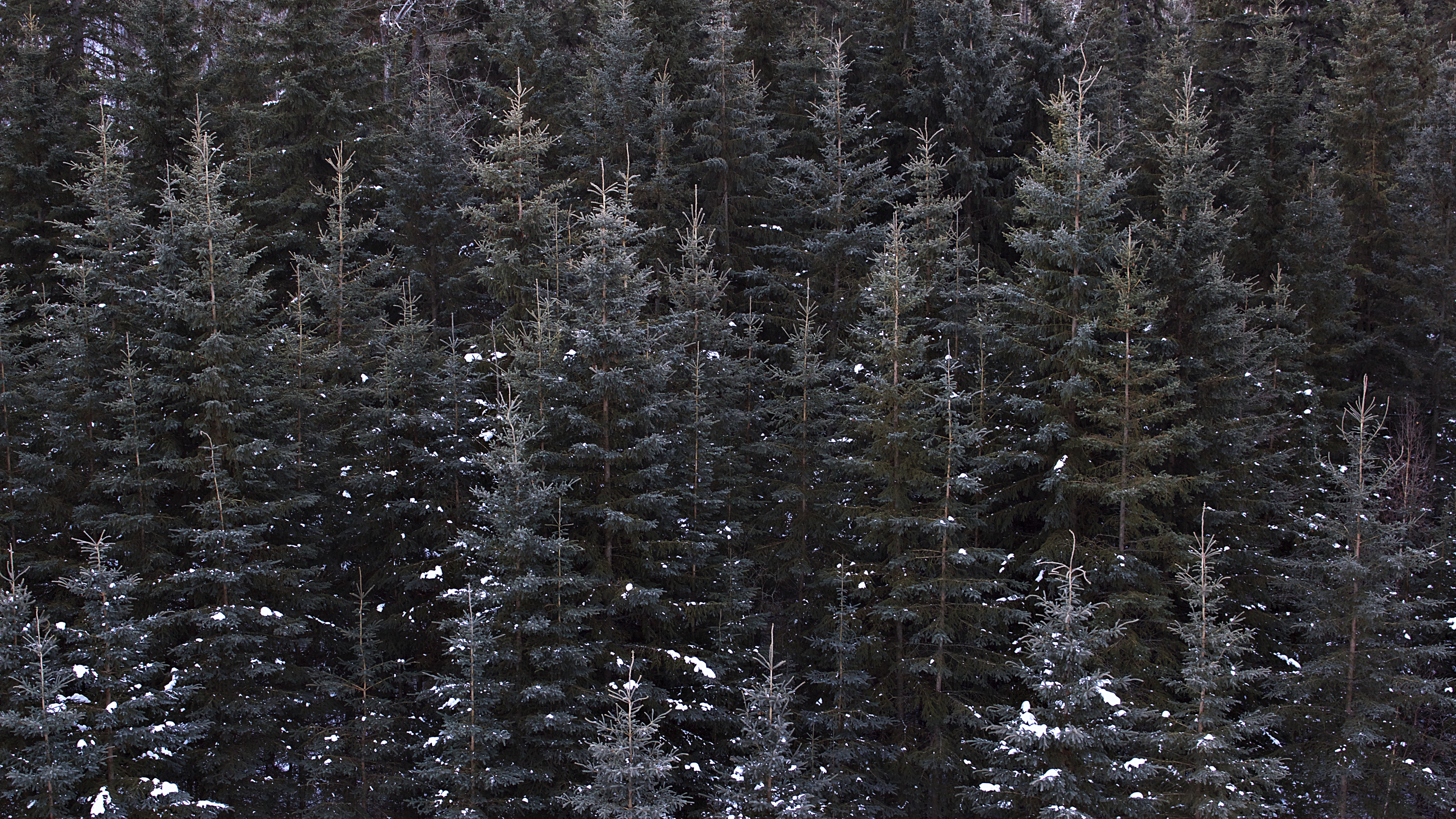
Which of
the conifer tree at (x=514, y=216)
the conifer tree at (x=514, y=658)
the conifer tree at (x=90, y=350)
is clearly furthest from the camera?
the conifer tree at (x=514, y=216)

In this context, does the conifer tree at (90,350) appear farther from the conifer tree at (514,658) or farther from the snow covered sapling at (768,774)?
the snow covered sapling at (768,774)

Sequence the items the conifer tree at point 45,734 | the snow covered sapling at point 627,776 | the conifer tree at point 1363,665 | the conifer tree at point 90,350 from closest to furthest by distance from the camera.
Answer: the snow covered sapling at point 627,776
the conifer tree at point 45,734
the conifer tree at point 1363,665
the conifer tree at point 90,350

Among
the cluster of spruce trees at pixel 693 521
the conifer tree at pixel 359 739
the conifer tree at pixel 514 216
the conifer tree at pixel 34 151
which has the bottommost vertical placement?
the conifer tree at pixel 359 739

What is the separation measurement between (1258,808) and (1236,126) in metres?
25.7

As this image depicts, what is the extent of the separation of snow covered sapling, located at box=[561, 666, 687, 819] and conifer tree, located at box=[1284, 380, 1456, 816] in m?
11.3

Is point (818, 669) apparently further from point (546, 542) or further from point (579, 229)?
point (579, 229)

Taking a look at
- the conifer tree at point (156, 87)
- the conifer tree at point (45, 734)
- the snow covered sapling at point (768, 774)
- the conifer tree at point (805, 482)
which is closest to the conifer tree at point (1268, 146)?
the conifer tree at point (805, 482)

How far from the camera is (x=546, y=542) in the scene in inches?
613

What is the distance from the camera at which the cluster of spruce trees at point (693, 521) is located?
14250 millimetres

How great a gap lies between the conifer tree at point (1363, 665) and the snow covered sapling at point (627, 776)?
11.3 metres

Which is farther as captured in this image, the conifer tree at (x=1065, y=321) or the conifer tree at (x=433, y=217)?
the conifer tree at (x=433, y=217)

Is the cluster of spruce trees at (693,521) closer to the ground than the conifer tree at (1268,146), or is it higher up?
closer to the ground

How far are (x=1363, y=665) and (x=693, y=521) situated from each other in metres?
12.1

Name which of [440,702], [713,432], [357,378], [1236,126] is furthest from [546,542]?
[1236,126]
